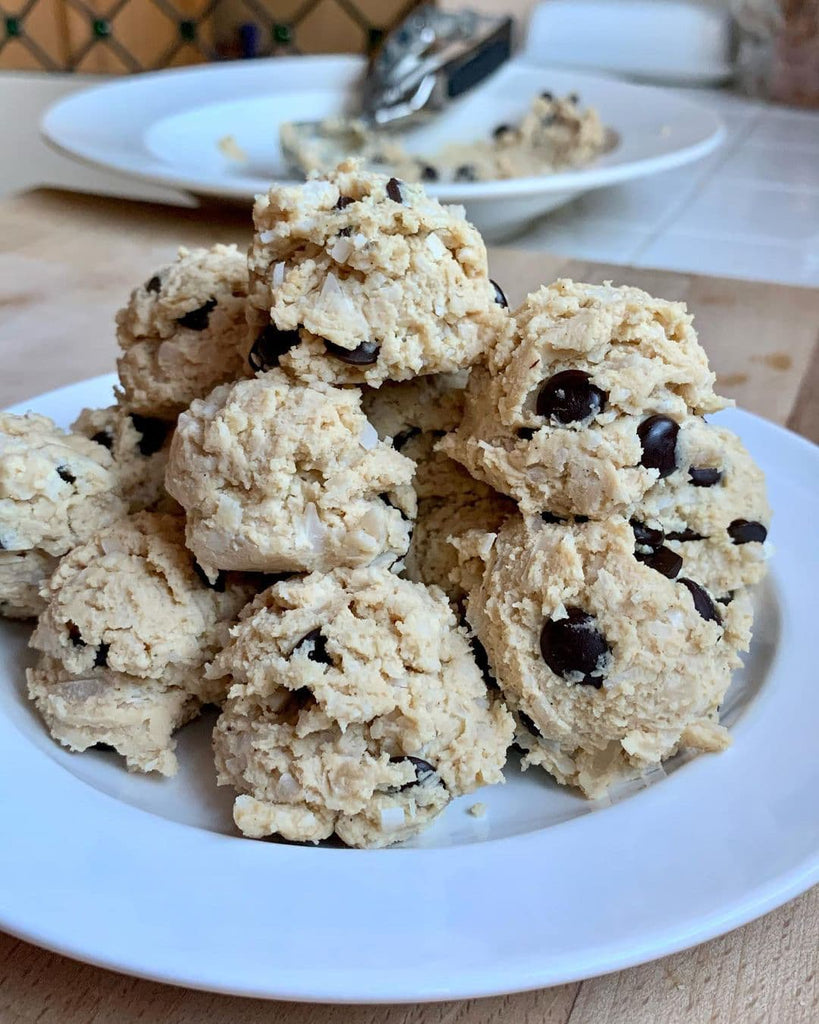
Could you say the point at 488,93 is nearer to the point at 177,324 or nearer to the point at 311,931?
the point at 177,324

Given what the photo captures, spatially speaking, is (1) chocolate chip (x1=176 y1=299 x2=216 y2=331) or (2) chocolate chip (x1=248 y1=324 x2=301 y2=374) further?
(1) chocolate chip (x1=176 y1=299 x2=216 y2=331)

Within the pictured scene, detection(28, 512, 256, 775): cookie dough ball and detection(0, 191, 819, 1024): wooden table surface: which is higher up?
detection(28, 512, 256, 775): cookie dough ball

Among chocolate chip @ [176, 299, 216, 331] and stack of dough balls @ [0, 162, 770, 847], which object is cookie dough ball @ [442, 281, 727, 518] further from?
chocolate chip @ [176, 299, 216, 331]

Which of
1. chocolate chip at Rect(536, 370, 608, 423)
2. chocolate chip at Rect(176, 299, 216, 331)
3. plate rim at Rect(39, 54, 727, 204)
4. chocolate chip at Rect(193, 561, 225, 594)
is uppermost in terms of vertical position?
chocolate chip at Rect(536, 370, 608, 423)

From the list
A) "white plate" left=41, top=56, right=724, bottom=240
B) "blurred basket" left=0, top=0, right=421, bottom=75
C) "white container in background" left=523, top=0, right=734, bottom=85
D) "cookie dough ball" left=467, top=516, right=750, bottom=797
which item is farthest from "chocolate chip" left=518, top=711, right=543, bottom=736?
"blurred basket" left=0, top=0, right=421, bottom=75

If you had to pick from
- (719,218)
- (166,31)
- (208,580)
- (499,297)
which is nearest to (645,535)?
(499,297)

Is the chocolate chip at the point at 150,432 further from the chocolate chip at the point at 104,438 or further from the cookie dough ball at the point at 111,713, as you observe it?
the cookie dough ball at the point at 111,713
